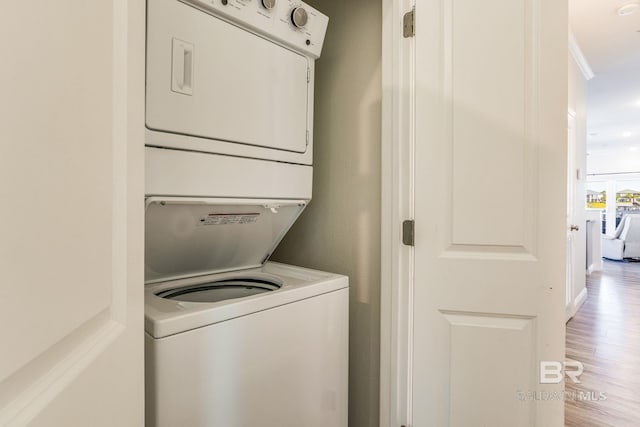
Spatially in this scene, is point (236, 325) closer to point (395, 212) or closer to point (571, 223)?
point (395, 212)

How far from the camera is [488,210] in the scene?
124 centimetres

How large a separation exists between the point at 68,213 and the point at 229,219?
0.95 meters

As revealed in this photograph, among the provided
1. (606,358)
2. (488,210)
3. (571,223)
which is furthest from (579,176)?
(488,210)

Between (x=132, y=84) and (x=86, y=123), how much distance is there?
18cm

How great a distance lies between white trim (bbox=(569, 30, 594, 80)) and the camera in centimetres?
331

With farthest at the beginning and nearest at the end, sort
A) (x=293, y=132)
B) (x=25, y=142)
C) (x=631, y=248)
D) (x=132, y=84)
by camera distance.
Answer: (x=631, y=248), (x=293, y=132), (x=132, y=84), (x=25, y=142)

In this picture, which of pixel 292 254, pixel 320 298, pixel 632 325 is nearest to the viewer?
pixel 320 298

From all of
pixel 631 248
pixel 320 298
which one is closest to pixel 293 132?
pixel 320 298

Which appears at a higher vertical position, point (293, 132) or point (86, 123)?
point (293, 132)

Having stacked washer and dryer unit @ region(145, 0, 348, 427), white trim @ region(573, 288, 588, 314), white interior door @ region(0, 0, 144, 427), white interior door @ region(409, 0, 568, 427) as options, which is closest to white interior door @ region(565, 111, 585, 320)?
white trim @ region(573, 288, 588, 314)

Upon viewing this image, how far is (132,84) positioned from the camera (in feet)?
1.64

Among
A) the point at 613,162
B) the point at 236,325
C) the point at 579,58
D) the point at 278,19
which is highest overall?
the point at 579,58

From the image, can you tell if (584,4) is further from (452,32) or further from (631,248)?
(631,248)

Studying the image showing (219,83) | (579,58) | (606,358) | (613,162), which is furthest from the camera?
(613,162)
